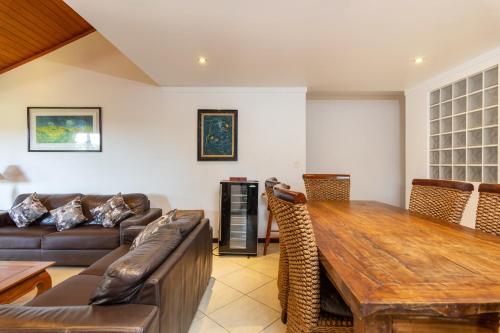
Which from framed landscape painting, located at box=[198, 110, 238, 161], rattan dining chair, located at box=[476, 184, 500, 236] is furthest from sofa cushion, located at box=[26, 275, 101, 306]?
rattan dining chair, located at box=[476, 184, 500, 236]

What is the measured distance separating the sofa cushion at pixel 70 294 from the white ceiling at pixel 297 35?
1881 millimetres

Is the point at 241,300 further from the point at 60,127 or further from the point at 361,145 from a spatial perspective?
the point at 60,127

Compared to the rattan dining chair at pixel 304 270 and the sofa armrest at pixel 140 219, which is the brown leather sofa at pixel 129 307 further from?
the sofa armrest at pixel 140 219

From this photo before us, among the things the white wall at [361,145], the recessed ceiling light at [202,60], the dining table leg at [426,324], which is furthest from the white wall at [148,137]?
the dining table leg at [426,324]

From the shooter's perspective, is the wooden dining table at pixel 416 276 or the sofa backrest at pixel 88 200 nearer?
the wooden dining table at pixel 416 276

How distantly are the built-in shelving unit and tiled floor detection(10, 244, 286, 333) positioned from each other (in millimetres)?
2482

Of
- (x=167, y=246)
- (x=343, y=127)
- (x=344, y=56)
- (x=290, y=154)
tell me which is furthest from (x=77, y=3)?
(x=343, y=127)

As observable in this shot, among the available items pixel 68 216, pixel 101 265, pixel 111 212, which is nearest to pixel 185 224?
pixel 101 265

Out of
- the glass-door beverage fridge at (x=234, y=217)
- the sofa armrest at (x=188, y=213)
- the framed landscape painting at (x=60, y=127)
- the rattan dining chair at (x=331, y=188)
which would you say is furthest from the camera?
the framed landscape painting at (x=60, y=127)

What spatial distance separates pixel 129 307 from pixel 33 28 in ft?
11.7

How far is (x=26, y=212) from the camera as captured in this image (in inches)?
114

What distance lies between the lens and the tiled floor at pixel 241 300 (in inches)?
67.3

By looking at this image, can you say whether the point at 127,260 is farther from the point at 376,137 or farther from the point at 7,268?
the point at 376,137

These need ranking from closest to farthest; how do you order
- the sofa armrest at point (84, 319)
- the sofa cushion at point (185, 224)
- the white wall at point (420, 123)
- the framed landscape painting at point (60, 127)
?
1. the sofa armrest at point (84, 319)
2. the sofa cushion at point (185, 224)
3. the white wall at point (420, 123)
4. the framed landscape painting at point (60, 127)
